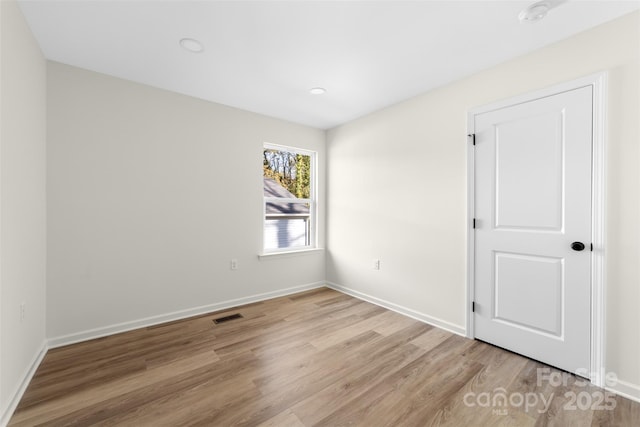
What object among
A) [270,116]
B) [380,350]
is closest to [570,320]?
[380,350]

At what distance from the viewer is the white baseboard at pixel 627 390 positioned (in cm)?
172

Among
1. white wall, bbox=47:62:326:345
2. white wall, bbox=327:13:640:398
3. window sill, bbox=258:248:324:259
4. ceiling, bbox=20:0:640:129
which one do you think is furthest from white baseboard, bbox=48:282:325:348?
ceiling, bbox=20:0:640:129

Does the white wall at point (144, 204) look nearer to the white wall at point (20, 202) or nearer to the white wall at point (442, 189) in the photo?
the white wall at point (20, 202)

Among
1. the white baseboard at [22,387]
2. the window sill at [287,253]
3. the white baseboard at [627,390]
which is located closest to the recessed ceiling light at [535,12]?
the white baseboard at [627,390]

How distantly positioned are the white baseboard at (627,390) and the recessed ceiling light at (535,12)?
2.46 metres

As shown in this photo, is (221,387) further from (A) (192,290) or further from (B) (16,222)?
(B) (16,222)

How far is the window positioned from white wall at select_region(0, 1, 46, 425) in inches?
83.8

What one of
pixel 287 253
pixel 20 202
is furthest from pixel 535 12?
pixel 20 202

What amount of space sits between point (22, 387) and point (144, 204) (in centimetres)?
160

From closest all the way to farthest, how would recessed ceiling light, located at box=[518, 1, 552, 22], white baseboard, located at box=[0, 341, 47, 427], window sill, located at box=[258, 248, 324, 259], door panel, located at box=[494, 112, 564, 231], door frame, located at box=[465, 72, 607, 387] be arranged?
white baseboard, located at box=[0, 341, 47, 427]
recessed ceiling light, located at box=[518, 1, 552, 22]
door frame, located at box=[465, 72, 607, 387]
door panel, located at box=[494, 112, 564, 231]
window sill, located at box=[258, 248, 324, 259]

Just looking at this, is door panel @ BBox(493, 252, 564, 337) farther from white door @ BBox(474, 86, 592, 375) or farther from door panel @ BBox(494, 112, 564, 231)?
door panel @ BBox(494, 112, 564, 231)

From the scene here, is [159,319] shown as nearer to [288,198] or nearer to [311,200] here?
[288,198]

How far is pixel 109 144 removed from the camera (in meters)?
2.60

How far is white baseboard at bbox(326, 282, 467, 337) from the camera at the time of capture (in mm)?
2676
